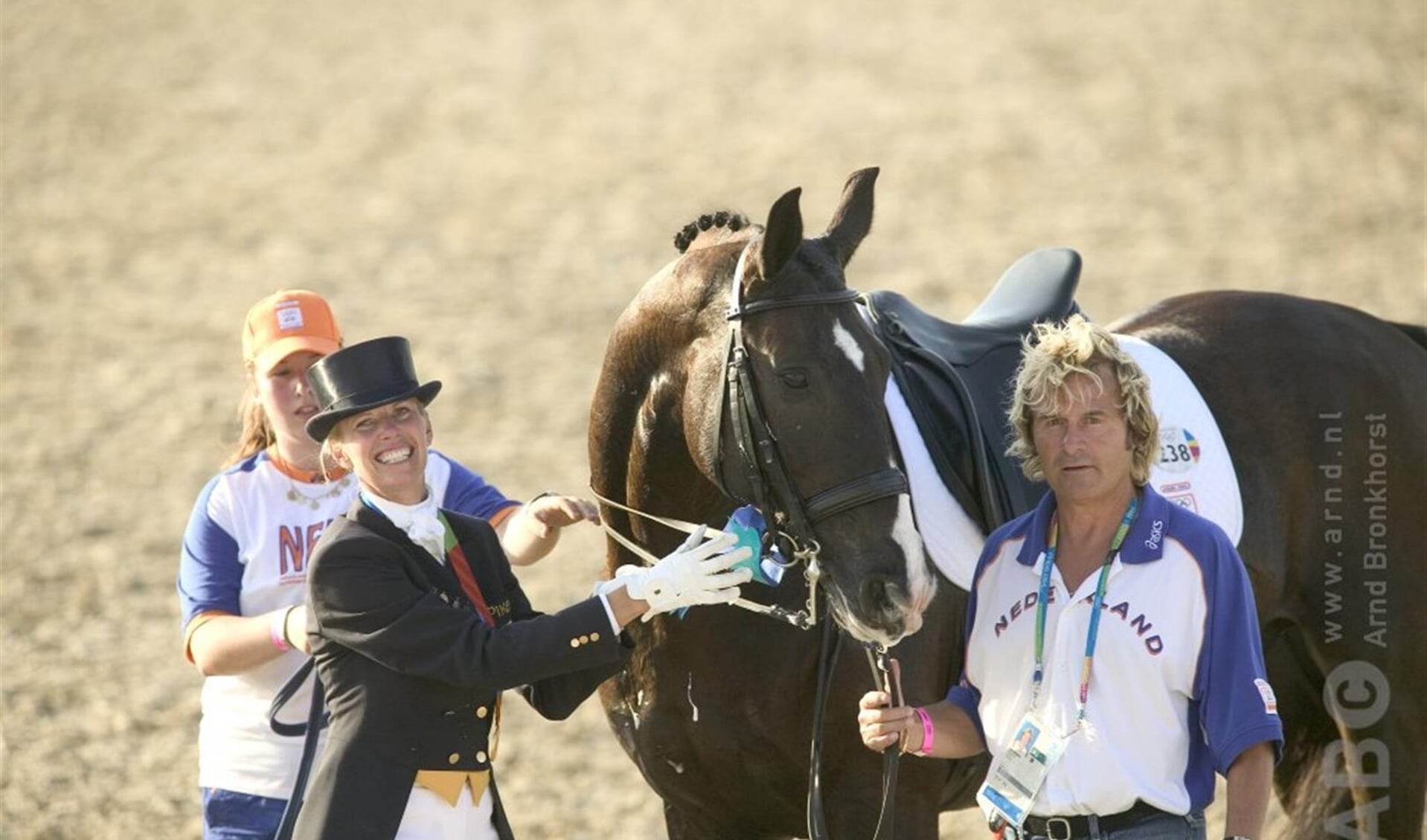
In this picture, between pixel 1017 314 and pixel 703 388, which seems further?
pixel 1017 314

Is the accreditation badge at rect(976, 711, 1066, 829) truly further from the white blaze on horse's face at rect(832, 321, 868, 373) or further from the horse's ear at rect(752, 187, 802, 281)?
the horse's ear at rect(752, 187, 802, 281)

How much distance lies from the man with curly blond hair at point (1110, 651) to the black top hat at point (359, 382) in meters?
1.13

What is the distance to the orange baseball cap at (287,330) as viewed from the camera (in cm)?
409

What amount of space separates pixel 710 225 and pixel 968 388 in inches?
35.7

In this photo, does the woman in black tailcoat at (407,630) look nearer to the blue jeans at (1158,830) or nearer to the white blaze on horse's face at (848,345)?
the white blaze on horse's face at (848,345)

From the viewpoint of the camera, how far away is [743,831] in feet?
13.8

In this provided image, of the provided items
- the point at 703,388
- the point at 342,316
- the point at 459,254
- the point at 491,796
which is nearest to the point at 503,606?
the point at 491,796

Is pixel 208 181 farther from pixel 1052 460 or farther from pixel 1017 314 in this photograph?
pixel 1052 460

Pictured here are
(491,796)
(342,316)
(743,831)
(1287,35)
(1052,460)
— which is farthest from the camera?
(1287,35)

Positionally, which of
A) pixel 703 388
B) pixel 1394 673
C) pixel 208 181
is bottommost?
pixel 1394 673

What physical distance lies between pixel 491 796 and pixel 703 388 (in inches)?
37.9

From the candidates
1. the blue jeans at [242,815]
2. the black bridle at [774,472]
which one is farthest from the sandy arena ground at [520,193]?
the black bridle at [774,472]

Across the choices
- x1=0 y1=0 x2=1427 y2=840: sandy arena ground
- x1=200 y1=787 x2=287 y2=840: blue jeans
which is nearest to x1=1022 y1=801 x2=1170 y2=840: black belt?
x1=200 y1=787 x2=287 y2=840: blue jeans

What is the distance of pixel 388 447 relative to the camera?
337 cm
